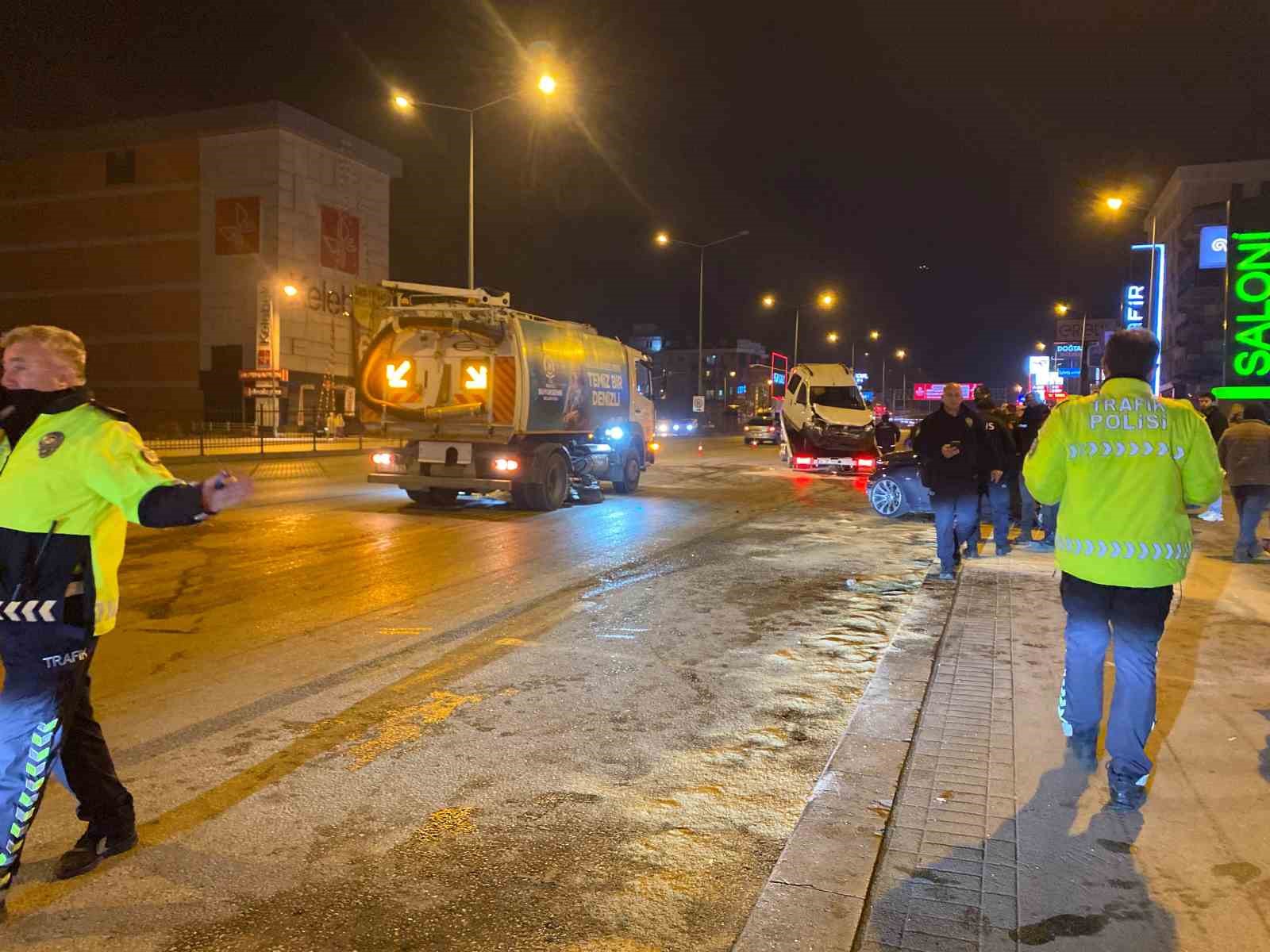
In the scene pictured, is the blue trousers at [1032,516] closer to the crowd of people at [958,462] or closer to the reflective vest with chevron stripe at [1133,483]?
the crowd of people at [958,462]

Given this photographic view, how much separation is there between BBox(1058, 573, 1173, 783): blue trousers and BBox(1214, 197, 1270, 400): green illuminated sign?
36.6 feet

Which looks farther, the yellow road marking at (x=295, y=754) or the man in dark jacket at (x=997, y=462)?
the man in dark jacket at (x=997, y=462)

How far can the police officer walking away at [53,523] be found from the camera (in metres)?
2.99

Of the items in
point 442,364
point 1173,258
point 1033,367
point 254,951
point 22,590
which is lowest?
point 254,951

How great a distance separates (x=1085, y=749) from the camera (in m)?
4.39

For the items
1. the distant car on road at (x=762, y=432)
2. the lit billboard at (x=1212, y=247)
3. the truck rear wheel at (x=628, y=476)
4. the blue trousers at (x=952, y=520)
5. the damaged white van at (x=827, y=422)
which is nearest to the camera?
the blue trousers at (x=952, y=520)

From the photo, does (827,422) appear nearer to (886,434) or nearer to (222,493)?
(886,434)

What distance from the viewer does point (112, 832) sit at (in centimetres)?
346

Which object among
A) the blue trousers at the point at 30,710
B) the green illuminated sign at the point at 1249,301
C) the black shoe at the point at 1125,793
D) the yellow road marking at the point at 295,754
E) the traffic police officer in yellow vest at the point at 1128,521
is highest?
the green illuminated sign at the point at 1249,301

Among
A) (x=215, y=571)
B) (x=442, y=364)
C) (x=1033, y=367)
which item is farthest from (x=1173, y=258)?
(x=215, y=571)

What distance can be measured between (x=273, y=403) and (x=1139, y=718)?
4958 cm

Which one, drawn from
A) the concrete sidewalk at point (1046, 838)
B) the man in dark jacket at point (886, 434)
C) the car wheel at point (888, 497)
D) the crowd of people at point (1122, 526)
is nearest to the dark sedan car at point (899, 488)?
the car wheel at point (888, 497)

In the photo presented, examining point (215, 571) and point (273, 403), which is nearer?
point (215, 571)

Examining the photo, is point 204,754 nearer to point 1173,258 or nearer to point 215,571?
point 215,571
